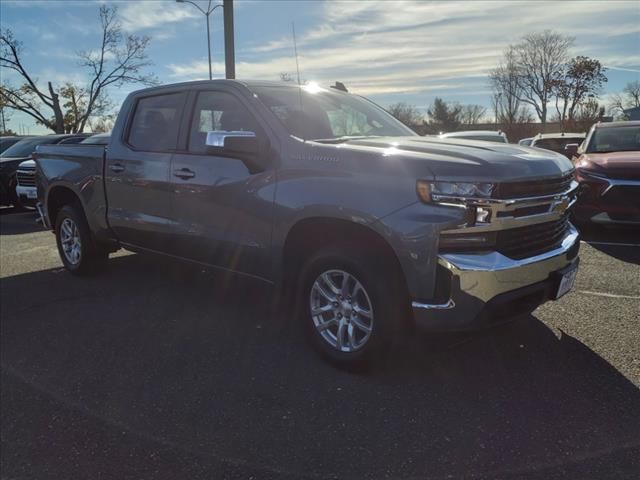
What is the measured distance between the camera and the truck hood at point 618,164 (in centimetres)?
703

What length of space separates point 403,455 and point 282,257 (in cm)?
160

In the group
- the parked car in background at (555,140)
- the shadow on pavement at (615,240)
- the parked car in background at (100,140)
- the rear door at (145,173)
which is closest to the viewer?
the rear door at (145,173)

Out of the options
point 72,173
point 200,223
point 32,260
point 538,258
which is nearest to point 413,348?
point 538,258

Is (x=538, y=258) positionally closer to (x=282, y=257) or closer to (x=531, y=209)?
(x=531, y=209)

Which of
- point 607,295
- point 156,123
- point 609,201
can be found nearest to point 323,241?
point 156,123

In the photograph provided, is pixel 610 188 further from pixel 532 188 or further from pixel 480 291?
pixel 480 291

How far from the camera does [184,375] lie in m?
3.64

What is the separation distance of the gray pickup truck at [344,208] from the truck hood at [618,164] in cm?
383

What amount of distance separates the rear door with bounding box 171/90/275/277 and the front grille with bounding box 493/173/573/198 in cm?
151

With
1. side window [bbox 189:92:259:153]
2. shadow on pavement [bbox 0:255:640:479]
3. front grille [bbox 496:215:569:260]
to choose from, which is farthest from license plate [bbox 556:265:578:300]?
side window [bbox 189:92:259:153]

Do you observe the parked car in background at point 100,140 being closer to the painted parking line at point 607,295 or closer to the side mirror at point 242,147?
the side mirror at point 242,147

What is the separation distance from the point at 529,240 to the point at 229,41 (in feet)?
32.9

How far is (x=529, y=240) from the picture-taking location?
324 cm

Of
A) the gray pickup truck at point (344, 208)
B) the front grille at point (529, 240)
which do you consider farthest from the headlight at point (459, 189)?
the front grille at point (529, 240)
